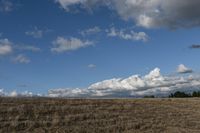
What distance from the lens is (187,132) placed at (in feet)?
101

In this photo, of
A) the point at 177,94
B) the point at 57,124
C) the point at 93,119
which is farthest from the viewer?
the point at 177,94

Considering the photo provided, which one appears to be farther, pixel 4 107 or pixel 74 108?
pixel 74 108

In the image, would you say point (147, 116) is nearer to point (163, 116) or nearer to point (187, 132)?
point (163, 116)

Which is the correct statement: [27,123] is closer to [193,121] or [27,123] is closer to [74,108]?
[74,108]

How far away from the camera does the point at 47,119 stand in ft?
104

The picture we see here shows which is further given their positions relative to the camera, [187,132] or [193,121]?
[193,121]

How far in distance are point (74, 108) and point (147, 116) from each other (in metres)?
6.85

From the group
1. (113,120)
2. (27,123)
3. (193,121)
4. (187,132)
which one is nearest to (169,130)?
(187,132)

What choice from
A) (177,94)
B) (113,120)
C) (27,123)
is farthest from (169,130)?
(177,94)

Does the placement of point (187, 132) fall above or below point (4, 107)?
below

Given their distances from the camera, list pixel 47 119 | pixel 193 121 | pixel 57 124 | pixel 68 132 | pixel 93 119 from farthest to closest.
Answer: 1. pixel 193 121
2. pixel 93 119
3. pixel 47 119
4. pixel 57 124
5. pixel 68 132

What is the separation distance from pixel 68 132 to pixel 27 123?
3327 millimetres

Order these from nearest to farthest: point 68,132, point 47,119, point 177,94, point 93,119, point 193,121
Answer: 1. point 68,132
2. point 47,119
3. point 93,119
4. point 193,121
5. point 177,94

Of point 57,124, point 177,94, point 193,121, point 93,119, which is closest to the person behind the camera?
point 57,124
